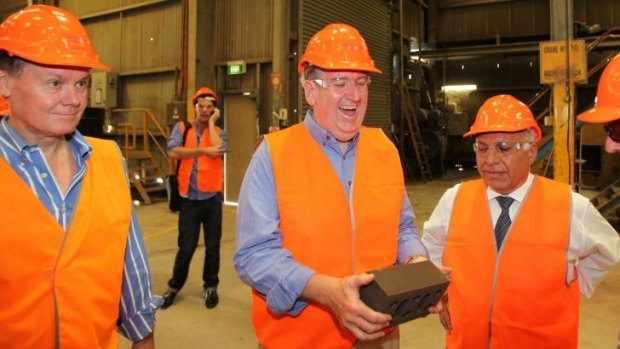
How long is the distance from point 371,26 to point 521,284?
11.2m

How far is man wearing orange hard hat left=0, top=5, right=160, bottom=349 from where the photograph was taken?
1359mm

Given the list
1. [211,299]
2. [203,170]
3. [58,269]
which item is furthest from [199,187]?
[58,269]

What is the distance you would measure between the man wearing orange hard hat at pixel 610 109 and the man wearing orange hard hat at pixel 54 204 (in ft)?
6.12

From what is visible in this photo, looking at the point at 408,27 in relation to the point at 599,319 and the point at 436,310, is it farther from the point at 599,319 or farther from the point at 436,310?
the point at 436,310

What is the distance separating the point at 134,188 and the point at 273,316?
31.2 ft

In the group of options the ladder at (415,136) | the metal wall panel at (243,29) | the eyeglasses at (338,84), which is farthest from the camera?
the ladder at (415,136)

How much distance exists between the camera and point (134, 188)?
10.5m

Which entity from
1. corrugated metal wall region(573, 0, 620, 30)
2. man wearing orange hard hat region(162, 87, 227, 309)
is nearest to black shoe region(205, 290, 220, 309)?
man wearing orange hard hat region(162, 87, 227, 309)

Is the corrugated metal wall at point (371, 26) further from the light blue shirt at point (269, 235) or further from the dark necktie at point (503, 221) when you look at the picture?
the light blue shirt at point (269, 235)

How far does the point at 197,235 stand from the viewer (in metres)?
4.45

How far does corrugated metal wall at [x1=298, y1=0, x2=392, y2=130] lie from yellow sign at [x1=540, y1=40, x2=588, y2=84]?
5385 mm

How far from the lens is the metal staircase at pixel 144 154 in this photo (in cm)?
1050

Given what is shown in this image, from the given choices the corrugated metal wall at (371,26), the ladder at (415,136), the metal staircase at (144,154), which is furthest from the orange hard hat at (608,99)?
the ladder at (415,136)

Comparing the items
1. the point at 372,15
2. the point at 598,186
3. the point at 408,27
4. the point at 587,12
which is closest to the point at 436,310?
the point at 372,15
